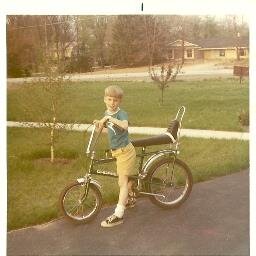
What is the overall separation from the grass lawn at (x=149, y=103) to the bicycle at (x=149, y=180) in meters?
0.08

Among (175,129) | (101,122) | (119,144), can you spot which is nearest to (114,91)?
(101,122)

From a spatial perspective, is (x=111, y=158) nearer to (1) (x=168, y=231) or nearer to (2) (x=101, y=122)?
(2) (x=101, y=122)

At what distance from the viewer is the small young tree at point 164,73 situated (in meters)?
2.44

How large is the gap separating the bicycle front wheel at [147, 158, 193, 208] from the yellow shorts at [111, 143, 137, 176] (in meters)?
0.12

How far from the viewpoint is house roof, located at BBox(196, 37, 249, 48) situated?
96.3 inches

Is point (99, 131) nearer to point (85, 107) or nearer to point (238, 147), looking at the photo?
point (85, 107)

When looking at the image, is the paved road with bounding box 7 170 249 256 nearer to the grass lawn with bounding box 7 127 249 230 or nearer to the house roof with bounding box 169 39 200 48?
the grass lawn with bounding box 7 127 249 230

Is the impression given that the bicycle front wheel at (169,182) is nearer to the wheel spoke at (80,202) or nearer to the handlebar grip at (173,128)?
the handlebar grip at (173,128)

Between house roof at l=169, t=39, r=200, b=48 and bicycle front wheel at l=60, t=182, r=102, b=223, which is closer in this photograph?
bicycle front wheel at l=60, t=182, r=102, b=223

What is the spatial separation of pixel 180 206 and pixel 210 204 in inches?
6.8

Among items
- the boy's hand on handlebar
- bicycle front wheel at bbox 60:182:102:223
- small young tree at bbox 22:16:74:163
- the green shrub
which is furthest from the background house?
bicycle front wheel at bbox 60:182:102:223

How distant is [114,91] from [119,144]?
293 mm

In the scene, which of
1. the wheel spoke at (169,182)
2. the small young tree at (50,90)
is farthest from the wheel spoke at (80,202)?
the wheel spoke at (169,182)

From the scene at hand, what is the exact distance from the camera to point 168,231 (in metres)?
2.35
